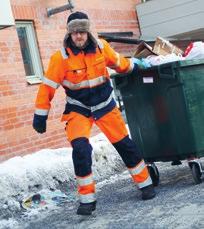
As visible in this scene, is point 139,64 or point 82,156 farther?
point 139,64

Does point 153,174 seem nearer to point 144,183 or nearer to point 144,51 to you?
point 144,183

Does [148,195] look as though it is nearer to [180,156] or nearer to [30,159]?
[180,156]

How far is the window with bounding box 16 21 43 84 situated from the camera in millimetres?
8883

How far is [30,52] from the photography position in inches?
354

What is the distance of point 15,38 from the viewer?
8500mm

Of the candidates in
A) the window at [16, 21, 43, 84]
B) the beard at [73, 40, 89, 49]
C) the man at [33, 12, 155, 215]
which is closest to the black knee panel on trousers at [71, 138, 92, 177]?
the man at [33, 12, 155, 215]

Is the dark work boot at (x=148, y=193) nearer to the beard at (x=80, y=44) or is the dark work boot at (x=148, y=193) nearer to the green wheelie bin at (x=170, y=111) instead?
the green wheelie bin at (x=170, y=111)

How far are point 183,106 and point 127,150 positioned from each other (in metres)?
0.76

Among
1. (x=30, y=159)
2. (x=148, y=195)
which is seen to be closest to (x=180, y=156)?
(x=148, y=195)

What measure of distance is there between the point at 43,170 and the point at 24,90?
1.64 m

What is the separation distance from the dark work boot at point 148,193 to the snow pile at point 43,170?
152 cm

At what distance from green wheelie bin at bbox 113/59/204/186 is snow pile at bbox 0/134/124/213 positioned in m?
1.45

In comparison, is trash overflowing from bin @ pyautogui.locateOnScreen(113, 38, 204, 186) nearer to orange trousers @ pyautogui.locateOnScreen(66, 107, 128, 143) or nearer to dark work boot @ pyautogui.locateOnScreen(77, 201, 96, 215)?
orange trousers @ pyautogui.locateOnScreen(66, 107, 128, 143)

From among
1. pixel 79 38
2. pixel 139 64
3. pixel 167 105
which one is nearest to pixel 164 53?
pixel 139 64
